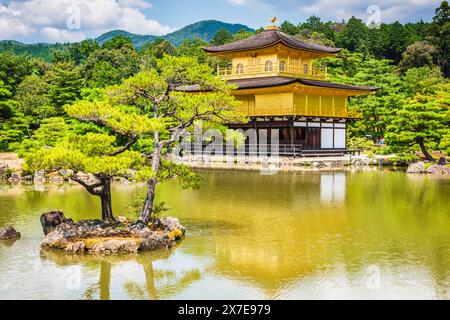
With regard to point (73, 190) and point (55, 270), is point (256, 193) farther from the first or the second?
point (55, 270)

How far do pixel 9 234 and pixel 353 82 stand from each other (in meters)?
34.8

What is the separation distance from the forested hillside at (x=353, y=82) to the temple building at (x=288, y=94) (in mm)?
3806

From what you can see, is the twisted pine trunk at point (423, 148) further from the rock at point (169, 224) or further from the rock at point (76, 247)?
the rock at point (76, 247)

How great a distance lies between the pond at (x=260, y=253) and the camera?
806 centimetres

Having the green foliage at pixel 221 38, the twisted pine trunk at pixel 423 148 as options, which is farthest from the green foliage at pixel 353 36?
the twisted pine trunk at pixel 423 148

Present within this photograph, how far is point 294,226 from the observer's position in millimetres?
12625

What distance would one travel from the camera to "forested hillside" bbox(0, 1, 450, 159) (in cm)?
2864

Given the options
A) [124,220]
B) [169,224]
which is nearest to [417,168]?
[169,224]

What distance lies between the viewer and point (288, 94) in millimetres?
32031

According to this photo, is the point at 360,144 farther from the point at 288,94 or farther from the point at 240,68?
the point at 240,68

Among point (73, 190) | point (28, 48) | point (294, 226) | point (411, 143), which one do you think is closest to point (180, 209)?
point (294, 226)

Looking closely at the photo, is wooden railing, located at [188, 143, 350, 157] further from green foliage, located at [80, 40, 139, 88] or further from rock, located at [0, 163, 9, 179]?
rock, located at [0, 163, 9, 179]

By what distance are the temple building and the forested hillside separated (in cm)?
381
